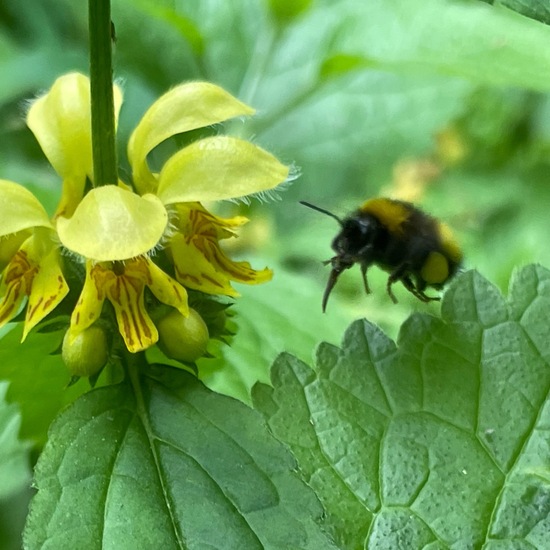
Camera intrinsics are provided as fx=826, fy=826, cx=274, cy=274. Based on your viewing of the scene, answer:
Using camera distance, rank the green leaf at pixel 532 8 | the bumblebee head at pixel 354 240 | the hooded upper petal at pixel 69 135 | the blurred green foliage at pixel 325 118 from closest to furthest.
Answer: the green leaf at pixel 532 8, the hooded upper petal at pixel 69 135, the bumblebee head at pixel 354 240, the blurred green foliage at pixel 325 118

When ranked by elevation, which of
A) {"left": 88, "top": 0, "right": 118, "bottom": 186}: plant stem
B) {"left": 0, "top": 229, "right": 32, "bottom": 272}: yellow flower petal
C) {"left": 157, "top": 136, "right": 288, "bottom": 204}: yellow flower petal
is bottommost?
{"left": 0, "top": 229, "right": 32, "bottom": 272}: yellow flower petal

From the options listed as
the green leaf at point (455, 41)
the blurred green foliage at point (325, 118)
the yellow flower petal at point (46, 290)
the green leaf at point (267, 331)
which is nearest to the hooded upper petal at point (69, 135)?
the yellow flower petal at point (46, 290)

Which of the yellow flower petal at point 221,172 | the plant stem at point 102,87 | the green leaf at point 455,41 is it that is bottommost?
the yellow flower petal at point 221,172

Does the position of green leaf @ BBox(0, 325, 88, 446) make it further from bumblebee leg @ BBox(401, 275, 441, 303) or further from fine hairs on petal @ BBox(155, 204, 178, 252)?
bumblebee leg @ BBox(401, 275, 441, 303)

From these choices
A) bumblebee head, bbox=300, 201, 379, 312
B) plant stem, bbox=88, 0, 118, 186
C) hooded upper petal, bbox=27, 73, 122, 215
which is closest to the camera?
plant stem, bbox=88, 0, 118, 186

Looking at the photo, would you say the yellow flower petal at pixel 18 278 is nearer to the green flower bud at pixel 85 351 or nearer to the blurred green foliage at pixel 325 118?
the green flower bud at pixel 85 351

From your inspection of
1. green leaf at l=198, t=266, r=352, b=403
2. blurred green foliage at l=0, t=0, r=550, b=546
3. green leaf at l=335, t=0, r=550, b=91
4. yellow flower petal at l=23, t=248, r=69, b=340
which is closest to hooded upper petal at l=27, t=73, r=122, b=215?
yellow flower petal at l=23, t=248, r=69, b=340

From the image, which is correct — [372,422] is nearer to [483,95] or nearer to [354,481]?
[354,481]
